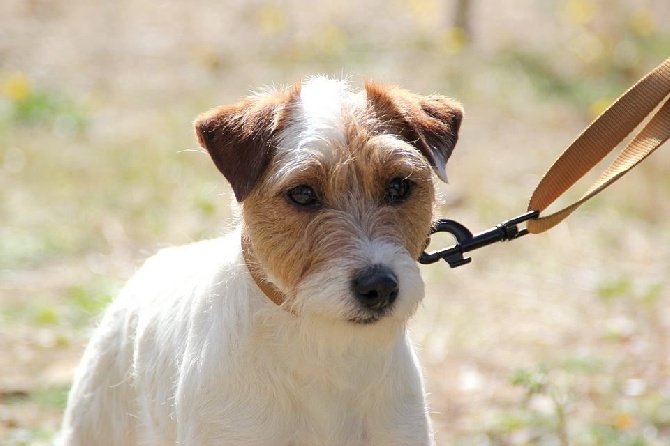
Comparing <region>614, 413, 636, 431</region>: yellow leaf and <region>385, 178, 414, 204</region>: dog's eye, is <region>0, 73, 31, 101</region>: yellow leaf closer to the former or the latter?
<region>614, 413, 636, 431</region>: yellow leaf

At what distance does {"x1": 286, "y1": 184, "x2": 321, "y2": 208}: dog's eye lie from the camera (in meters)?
3.84

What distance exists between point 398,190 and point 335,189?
0.24 metres

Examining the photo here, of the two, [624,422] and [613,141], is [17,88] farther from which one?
[613,141]

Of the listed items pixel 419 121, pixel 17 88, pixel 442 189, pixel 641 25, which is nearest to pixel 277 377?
pixel 419 121

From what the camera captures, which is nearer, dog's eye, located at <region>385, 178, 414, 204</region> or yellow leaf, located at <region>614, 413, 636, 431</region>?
dog's eye, located at <region>385, 178, 414, 204</region>

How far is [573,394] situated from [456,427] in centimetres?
74

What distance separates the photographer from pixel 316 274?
3.76 m

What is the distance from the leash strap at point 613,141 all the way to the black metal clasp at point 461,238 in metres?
0.14

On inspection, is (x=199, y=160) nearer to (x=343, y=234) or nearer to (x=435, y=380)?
(x=435, y=380)

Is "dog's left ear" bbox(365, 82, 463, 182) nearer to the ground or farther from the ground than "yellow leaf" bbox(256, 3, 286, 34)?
nearer to the ground

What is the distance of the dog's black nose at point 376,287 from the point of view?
3.58 m

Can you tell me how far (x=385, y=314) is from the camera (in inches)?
144

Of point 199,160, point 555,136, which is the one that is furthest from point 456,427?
point 555,136

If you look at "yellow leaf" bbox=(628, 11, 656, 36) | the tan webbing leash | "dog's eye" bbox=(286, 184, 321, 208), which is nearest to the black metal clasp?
the tan webbing leash
